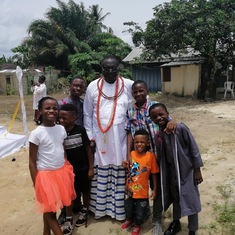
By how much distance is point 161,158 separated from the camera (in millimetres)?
2645

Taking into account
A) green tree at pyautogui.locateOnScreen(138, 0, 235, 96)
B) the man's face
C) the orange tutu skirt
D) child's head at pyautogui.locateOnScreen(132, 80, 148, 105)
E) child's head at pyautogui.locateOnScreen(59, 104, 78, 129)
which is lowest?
the orange tutu skirt

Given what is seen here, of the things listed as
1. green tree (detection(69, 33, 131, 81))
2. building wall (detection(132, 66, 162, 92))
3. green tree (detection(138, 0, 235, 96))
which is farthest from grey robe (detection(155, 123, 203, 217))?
green tree (detection(69, 33, 131, 81))

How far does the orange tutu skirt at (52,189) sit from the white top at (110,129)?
0.45 meters

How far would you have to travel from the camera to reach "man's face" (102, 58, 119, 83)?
2.82 m

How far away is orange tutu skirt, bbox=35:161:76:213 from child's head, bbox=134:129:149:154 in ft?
2.19

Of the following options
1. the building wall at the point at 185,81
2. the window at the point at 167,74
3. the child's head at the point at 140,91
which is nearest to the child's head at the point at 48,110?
the child's head at the point at 140,91

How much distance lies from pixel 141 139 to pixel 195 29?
10.3 metres

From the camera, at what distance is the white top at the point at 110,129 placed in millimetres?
2900

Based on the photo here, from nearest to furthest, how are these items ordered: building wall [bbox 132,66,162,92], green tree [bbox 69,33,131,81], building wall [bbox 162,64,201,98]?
building wall [bbox 162,64,201,98], building wall [bbox 132,66,162,92], green tree [bbox 69,33,131,81]

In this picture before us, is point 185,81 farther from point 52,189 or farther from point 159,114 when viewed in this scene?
point 52,189

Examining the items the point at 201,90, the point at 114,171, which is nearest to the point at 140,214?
the point at 114,171

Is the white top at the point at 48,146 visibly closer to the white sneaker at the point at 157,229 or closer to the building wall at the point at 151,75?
the white sneaker at the point at 157,229

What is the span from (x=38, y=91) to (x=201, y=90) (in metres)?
9.12

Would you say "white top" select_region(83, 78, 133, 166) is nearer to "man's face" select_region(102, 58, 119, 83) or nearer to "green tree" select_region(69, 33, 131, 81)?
"man's face" select_region(102, 58, 119, 83)
